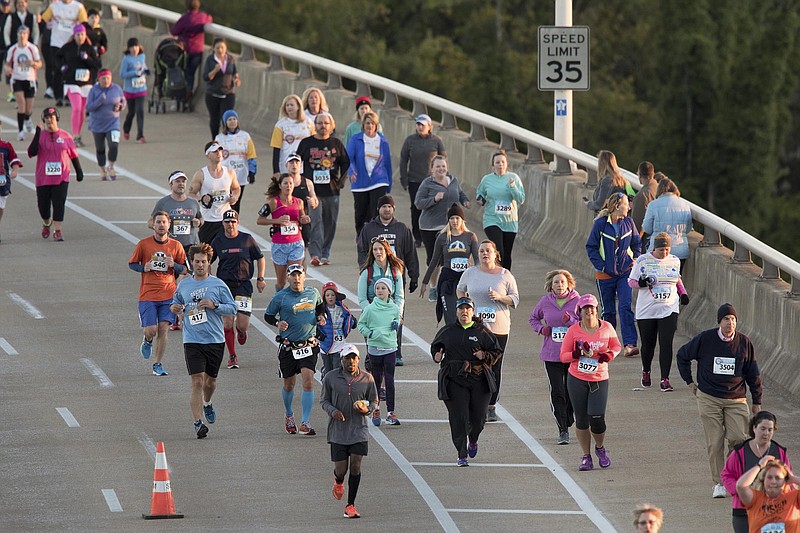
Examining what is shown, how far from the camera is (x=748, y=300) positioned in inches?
902

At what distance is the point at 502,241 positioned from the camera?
25.4 metres

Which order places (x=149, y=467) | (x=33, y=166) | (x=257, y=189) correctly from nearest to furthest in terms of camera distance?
(x=149, y=467) → (x=257, y=189) → (x=33, y=166)

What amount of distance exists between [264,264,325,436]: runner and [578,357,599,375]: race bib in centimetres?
262

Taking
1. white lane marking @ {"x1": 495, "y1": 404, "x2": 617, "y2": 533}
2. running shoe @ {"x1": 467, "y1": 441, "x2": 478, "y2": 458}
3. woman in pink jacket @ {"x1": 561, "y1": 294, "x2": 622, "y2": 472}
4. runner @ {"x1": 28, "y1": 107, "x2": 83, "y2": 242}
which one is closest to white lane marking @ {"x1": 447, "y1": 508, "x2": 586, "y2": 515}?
white lane marking @ {"x1": 495, "y1": 404, "x2": 617, "y2": 533}

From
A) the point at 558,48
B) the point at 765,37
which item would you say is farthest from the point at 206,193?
the point at 765,37

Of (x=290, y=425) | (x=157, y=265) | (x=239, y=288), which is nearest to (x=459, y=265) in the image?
(x=239, y=288)

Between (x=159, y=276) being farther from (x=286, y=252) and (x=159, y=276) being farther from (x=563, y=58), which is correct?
(x=563, y=58)

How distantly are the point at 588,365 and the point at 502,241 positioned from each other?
20.9 ft

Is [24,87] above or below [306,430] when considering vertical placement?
above

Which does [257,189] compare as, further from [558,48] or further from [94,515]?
[94,515]

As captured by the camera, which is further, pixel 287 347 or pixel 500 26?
pixel 500 26

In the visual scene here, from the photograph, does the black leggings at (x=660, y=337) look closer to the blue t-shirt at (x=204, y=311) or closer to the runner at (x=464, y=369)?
the runner at (x=464, y=369)

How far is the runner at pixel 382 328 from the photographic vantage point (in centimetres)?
2022

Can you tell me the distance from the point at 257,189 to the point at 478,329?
14.1m
